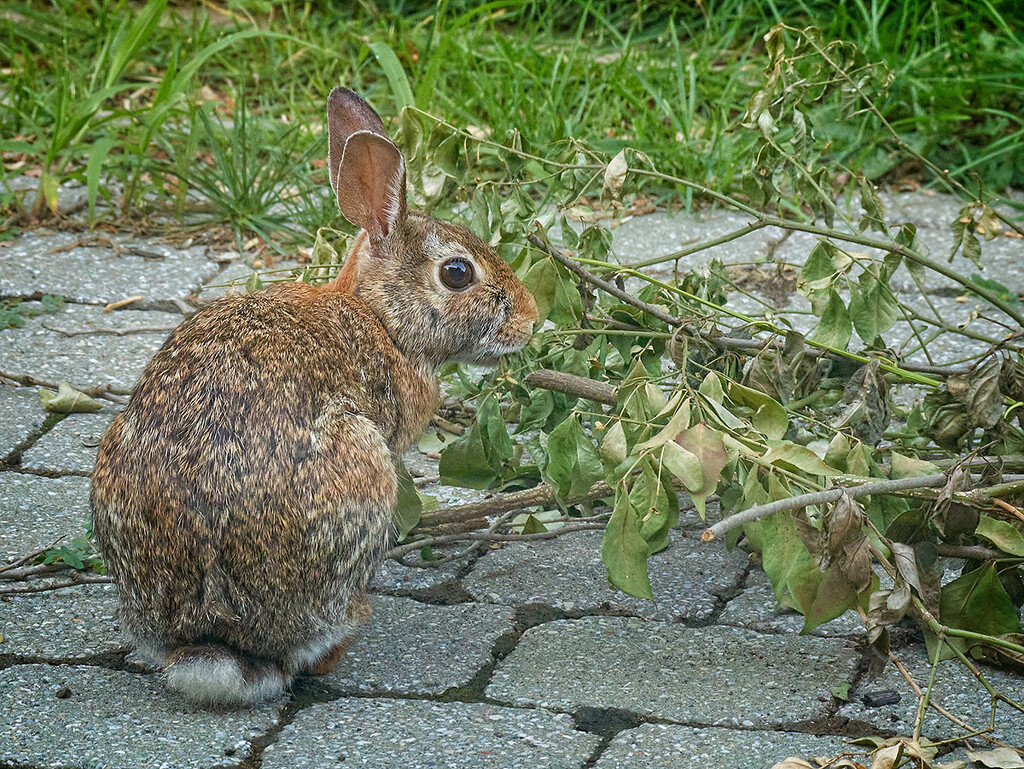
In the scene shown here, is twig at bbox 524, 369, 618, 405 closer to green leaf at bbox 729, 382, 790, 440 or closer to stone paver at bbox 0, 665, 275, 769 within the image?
A: green leaf at bbox 729, 382, 790, 440

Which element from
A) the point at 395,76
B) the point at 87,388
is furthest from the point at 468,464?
the point at 395,76

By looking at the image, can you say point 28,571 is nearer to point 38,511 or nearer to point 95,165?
point 38,511

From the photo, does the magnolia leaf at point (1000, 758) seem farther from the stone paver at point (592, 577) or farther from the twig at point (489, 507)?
the twig at point (489, 507)

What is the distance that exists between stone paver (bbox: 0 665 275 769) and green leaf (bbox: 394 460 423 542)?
56 centimetres

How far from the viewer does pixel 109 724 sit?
2.53m

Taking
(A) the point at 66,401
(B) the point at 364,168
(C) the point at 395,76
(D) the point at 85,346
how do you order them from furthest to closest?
(C) the point at 395,76, (D) the point at 85,346, (A) the point at 66,401, (B) the point at 364,168

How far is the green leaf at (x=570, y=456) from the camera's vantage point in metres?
2.82

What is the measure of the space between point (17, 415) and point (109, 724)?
1.65 meters

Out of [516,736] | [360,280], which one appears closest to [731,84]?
[360,280]

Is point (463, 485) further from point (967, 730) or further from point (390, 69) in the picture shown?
point (390, 69)

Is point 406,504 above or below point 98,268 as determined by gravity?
below

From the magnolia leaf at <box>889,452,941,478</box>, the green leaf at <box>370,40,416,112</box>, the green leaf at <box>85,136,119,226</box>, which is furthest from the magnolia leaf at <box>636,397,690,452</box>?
the green leaf at <box>85,136,119,226</box>

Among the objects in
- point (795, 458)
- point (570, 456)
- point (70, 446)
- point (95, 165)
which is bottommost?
point (70, 446)

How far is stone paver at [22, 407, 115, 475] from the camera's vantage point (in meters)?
3.64
